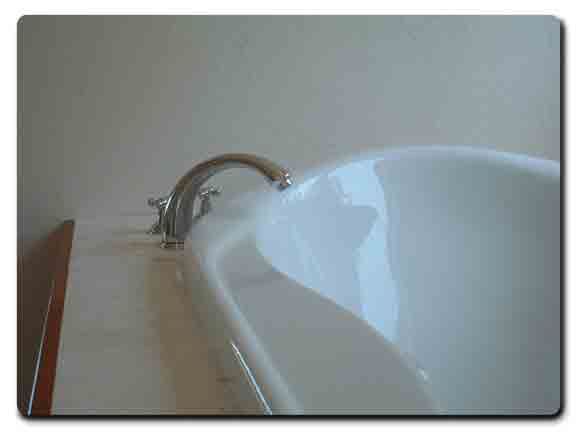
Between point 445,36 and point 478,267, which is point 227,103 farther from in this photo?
point 478,267

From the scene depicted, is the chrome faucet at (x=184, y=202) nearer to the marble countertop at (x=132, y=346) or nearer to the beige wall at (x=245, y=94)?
the marble countertop at (x=132, y=346)

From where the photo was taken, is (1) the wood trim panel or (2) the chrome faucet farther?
(2) the chrome faucet

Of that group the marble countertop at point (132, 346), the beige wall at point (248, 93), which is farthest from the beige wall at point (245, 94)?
the marble countertop at point (132, 346)

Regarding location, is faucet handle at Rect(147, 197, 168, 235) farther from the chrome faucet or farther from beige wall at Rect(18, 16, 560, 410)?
beige wall at Rect(18, 16, 560, 410)

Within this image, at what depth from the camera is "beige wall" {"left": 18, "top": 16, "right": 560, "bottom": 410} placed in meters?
1.64

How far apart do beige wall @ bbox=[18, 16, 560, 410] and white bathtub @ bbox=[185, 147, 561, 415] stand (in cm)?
36


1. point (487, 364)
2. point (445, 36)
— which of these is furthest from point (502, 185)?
point (445, 36)

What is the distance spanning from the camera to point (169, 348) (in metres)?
0.76

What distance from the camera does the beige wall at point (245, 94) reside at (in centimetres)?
164

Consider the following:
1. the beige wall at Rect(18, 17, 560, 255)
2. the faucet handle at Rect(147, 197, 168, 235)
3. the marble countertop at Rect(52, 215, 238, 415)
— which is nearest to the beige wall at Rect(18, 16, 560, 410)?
the beige wall at Rect(18, 17, 560, 255)

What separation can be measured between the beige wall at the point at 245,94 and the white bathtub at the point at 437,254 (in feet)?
1.17

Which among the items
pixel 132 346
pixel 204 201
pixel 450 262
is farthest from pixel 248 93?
pixel 132 346
